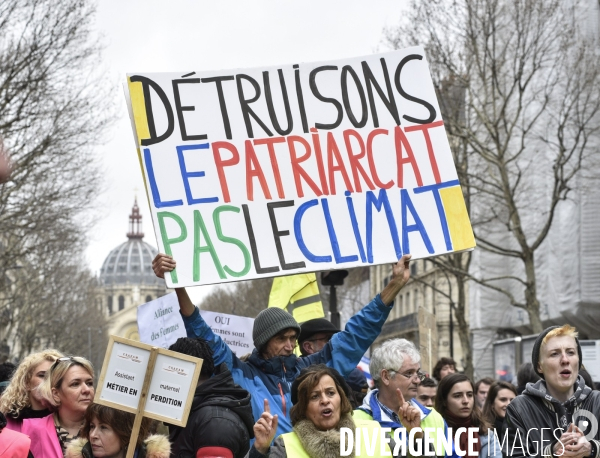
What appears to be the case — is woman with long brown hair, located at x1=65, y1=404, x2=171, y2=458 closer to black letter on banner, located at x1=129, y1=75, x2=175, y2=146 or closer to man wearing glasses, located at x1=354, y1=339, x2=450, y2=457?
man wearing glasses, located at x1=354, y1=339, x2=450, y2=457

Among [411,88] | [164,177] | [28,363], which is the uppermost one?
[411,88]

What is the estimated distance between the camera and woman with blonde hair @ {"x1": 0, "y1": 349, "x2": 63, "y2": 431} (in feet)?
19.4

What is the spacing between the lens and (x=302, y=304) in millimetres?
10508

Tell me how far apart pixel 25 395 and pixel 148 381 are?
110 cm

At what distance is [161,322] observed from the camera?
11.9 meters

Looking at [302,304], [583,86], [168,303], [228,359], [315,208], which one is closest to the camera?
[228,359]

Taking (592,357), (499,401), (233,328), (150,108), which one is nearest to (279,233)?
(150,108)

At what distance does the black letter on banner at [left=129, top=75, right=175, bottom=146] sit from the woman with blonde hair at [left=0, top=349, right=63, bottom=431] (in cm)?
137

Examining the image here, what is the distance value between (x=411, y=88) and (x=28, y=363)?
2.73m

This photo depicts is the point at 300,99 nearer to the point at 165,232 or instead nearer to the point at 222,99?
the point at 222,99

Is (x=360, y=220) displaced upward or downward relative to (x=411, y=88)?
downward

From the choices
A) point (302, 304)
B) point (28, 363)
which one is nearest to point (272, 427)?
point (28, 363)

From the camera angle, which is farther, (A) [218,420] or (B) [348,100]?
(B) [348,100]

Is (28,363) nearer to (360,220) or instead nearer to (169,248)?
(169,248)
